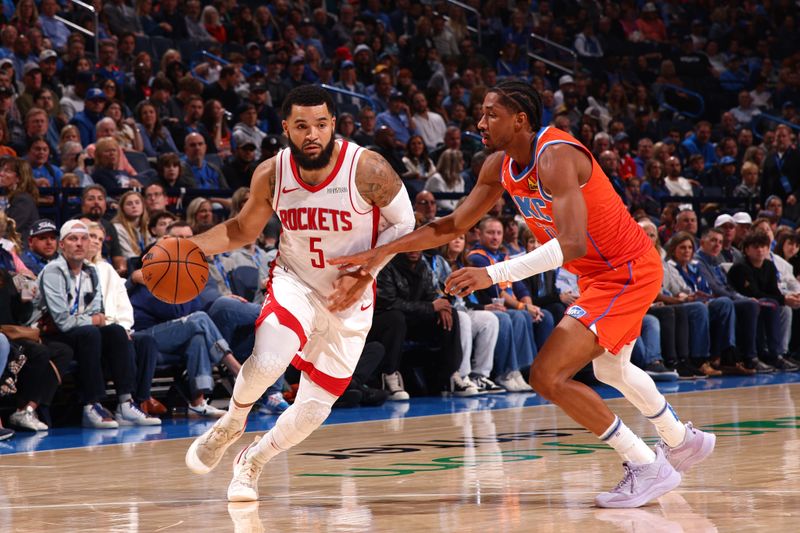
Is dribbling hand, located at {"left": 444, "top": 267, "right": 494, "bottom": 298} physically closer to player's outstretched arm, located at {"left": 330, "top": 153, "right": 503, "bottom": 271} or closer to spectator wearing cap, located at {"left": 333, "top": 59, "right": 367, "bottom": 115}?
player's outstretched arm, located at {"left": 330, "top": 153, "right": 503, "bottom": 271}

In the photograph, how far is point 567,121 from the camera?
15320mm

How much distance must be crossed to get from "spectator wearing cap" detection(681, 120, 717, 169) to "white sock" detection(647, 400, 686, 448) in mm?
12588

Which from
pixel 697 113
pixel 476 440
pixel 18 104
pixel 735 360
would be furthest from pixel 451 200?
pixel 697 113

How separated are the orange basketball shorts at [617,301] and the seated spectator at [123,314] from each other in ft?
13.5

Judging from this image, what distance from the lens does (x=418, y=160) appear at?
13.1 m

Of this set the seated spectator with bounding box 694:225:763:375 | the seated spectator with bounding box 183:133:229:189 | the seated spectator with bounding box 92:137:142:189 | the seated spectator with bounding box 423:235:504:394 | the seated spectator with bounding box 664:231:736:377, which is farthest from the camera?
the seated spectator with bounding box 694:225:763:375

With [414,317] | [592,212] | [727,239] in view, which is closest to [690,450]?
[592,212]

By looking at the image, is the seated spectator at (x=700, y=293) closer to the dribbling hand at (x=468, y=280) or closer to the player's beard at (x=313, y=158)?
the player's beard at (x=313, y=158)

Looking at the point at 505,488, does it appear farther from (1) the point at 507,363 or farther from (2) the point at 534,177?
(1) the point at 507,363

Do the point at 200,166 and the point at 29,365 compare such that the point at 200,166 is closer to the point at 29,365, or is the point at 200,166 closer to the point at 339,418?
the point at 339,418

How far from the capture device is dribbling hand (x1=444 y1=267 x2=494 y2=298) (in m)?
4.39

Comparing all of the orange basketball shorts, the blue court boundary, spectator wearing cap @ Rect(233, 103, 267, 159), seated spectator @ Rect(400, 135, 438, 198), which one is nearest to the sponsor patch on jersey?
the orange basketball shorts

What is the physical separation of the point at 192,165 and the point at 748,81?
1291 cm

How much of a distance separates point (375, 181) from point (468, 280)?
87 cm
